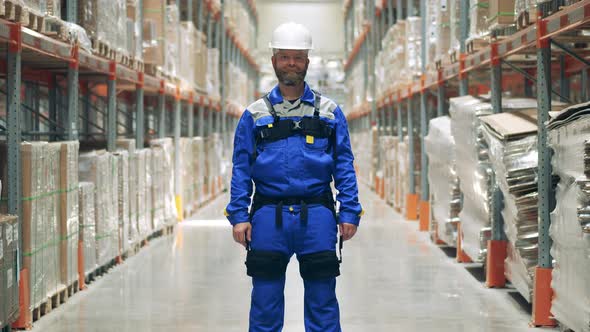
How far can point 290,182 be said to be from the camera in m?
3.95

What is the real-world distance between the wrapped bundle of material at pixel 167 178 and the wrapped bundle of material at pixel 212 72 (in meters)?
5.02

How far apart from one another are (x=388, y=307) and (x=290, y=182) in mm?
2728

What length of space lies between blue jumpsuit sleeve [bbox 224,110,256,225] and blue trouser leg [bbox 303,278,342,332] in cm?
44

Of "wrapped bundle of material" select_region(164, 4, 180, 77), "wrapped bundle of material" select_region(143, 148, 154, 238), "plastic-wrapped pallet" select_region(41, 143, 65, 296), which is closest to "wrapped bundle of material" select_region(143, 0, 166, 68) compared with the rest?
"wrapped bundle of material" select_region(164, 4, 180, 77)

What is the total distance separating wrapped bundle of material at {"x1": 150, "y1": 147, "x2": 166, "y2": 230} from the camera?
10498 millimetres

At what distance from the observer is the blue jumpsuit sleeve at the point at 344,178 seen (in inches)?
160

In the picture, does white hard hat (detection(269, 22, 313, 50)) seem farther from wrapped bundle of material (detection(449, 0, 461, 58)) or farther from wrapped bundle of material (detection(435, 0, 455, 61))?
wrapped bundle of material (detection(435, 0, 455, 61))

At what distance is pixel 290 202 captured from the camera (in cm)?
397

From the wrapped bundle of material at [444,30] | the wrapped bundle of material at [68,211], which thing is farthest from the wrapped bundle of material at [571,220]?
the wrapped bundle of material at [444,30]

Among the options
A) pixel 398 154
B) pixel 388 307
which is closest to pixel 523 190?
pixel 388 307

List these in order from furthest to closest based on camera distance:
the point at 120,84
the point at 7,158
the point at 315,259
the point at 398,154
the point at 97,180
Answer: the point at 398,154 < the point at 120,84 < the point at 97,180 < the point at 7,158 < the point at 315,259

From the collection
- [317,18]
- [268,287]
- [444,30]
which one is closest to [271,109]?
[268,287]

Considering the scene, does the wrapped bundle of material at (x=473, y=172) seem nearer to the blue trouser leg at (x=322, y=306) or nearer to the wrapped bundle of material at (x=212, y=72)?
the blue trouser leg at (x=322, y=306)

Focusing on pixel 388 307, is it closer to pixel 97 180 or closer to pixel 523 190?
pixel 523 190
